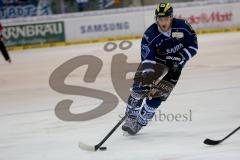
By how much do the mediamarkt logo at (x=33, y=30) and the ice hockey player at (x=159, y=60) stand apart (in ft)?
40.6

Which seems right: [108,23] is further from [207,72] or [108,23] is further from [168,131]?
[168,131]

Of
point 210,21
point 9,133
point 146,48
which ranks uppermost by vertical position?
point 146,48

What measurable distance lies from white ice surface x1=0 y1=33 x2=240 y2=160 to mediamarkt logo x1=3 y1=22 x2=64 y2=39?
15.5 feet

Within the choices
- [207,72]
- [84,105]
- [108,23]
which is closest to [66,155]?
[84,105]

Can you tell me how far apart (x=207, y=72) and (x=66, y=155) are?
6104 millimetres

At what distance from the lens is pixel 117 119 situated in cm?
809

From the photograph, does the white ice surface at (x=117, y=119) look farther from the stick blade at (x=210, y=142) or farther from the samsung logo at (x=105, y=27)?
the samsung logo at (x=105, y=27)

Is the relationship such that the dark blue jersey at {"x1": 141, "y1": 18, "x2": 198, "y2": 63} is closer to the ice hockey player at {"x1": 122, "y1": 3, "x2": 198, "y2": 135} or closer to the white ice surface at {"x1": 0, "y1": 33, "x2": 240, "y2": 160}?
the ice hockey player at {"x1": 122, "y1": 3, "x2": 198, "y2": 135}

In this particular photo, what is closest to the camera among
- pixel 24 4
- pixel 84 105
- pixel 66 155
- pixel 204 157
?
pixel 204 157

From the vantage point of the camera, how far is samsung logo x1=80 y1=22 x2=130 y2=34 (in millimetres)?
18969

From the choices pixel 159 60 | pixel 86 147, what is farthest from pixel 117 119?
pixel 86 147

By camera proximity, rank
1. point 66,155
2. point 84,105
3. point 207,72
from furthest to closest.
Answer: point 207,72
point 84,105
point 66,155

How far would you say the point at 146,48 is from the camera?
6672mm

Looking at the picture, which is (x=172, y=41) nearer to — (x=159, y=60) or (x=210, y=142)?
(x=159, y=60)
